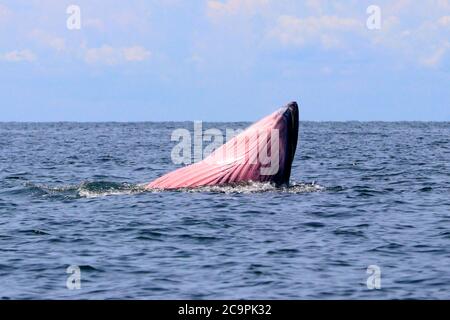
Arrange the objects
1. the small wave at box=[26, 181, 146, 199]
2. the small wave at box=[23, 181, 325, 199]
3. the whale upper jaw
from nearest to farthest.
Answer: the whale upper jaw, the small wave at box=[23, 181, 325, 199], the small wave at box=[26, 181, 146, 199]

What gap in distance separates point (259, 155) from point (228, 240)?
6.44 m

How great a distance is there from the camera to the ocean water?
58.2 feet

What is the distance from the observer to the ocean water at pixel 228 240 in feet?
58.2

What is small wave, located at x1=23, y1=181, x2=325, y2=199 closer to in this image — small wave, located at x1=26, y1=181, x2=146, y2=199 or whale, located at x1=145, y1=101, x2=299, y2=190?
small wave, located at x1=26, y1=181, x2=146, y2=199

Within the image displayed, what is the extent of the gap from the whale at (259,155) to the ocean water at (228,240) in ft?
1.63

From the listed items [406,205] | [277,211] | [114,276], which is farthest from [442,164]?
[114,276]

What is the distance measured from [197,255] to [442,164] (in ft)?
103

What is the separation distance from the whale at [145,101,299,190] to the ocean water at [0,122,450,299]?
0.50 meters

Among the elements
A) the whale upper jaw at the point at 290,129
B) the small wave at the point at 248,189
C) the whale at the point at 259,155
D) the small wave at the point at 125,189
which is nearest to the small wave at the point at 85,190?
the small wave at the point at 125,189

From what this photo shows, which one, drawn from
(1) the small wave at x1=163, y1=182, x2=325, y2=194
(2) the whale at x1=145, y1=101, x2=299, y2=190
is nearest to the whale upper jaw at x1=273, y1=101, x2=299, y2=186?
(2) the whale at x1=145, y1=101, x2=299, y2=190

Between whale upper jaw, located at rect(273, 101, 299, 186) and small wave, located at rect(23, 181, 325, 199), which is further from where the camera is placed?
small wave, located at rect(23, 181, 325, 199)

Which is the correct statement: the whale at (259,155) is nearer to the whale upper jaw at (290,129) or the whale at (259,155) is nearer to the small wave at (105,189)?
the whale upper jaw at (290,129)

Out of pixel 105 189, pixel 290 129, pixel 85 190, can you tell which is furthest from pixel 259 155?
pixel 85 190

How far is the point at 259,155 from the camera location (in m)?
28.3
